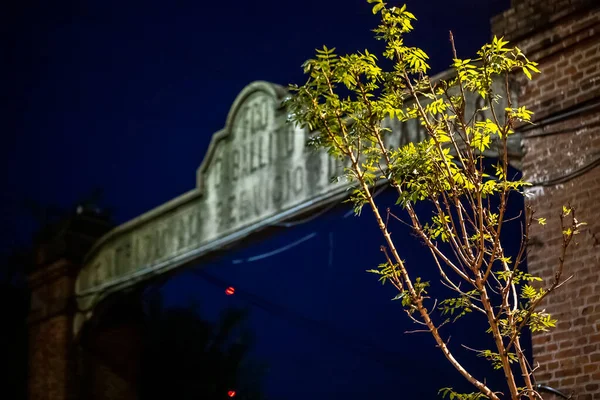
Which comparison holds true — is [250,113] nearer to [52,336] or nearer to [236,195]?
[236,195]

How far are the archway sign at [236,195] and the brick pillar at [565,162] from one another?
6.21 feet

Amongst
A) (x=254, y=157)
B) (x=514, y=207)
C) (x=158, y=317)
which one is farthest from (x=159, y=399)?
(x=514, y=207)

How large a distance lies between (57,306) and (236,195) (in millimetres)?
4567

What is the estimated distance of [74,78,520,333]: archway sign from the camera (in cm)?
1093

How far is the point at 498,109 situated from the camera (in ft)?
27.8

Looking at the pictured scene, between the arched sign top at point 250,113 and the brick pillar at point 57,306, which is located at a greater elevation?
the arched sign top at point 250,113

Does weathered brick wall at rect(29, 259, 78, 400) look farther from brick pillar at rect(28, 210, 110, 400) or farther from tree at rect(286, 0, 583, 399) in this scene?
tree at rect(286, 0, 583, 399)

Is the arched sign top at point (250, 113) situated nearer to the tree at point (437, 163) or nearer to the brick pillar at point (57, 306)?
the brick pillar at point (57, 306)

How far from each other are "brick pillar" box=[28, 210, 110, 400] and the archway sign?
0.46m

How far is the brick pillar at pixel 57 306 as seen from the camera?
14055mm

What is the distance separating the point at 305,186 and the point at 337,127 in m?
5.06

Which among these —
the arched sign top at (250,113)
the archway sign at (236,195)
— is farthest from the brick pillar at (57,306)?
the arched sign top at (250,113)

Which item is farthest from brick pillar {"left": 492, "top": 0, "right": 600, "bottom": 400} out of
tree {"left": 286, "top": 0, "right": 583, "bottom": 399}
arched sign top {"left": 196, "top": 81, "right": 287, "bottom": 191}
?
arched sign top {"left": 196, "top": 81, "right": 287, "bottom": 191}

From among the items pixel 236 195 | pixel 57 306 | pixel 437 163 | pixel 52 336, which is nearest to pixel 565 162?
pixel 437 163
